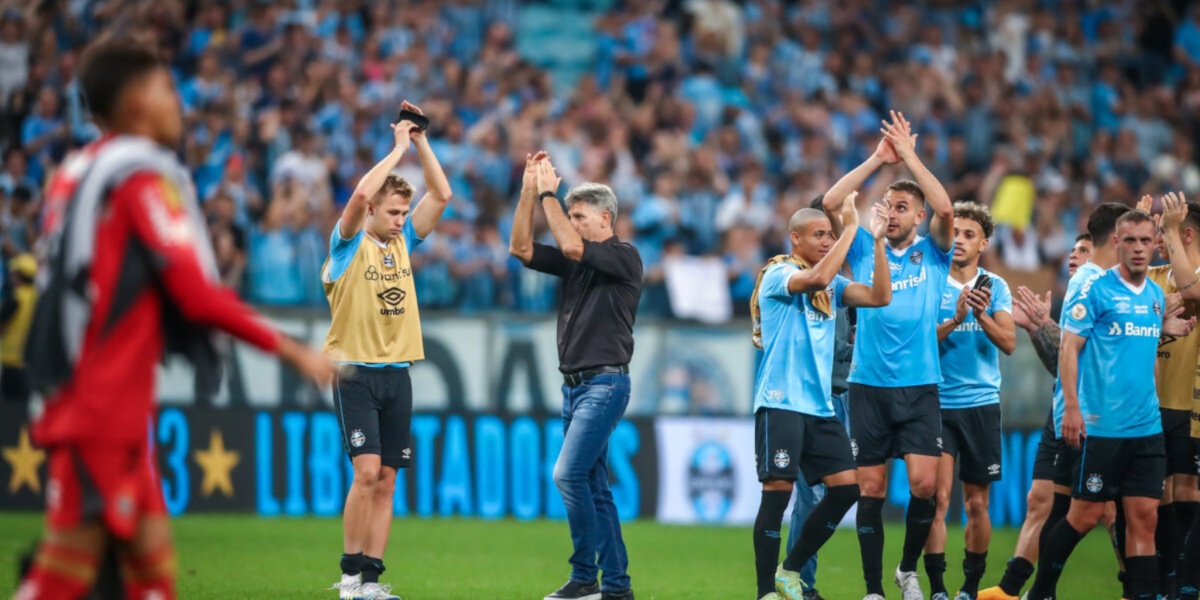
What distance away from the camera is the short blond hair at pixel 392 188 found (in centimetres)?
927

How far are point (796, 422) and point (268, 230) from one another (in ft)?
33.0

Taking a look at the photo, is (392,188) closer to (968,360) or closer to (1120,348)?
(968,360)

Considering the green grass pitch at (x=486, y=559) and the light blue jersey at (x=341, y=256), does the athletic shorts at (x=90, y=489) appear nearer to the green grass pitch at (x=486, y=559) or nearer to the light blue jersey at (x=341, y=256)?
the light blue jersey at (x=341, y=256)

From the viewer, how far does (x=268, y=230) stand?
17.1 metres

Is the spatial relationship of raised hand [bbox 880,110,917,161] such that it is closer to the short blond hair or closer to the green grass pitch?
the short blond hair

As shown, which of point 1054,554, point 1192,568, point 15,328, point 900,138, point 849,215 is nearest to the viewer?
point 849,215

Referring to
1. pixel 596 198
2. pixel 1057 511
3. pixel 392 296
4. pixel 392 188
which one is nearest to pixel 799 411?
pixel 596 198

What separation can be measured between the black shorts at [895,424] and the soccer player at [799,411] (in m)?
0.67

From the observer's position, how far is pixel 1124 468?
868 cm

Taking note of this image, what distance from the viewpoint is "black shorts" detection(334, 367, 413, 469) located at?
8992 mm

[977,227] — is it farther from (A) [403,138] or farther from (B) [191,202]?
(B) [191,202]

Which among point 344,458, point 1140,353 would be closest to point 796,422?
point 1140,353

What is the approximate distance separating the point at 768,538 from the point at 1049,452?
9.15 feet

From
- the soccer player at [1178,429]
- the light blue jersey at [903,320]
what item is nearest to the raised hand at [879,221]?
the light blue jersey at [903,320]
